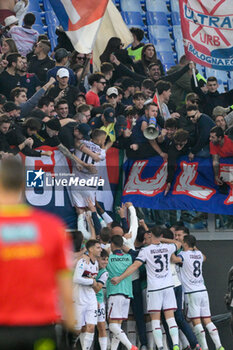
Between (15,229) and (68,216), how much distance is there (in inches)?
389

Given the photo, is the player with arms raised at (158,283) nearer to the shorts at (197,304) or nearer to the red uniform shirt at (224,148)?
the shorts at (197,304)

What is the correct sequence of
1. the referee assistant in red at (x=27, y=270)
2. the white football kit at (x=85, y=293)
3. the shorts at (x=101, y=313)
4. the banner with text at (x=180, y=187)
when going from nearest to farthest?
the referee assistant in red at (x=27, y=270)
the white football kit at (x=85, y=293)
the shorts at (x=101, y=313)
the banner with text at (x=180, y=187)

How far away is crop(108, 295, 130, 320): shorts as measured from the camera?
47.4ft

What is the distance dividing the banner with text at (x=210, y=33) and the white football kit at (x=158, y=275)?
402 centimetres

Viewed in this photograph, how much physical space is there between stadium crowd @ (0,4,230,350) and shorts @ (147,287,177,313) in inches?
0.6

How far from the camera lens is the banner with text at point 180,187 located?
636 inches

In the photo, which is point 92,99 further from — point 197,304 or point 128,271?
point 197,304

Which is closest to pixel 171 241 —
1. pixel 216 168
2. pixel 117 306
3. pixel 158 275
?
pixel 158 275

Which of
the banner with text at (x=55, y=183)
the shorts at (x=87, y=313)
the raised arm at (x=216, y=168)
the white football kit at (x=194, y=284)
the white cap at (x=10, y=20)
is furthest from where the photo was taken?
the white cap at (x=10, y=20)

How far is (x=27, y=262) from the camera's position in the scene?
525 centimetres

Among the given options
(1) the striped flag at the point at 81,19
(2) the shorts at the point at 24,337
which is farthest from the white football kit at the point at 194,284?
(2) the shorts at the point at 24,337

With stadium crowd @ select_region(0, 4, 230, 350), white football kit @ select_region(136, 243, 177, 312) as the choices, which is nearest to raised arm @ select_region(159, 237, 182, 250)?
stadium crowd @ select_region(0, 4, 230, 350)

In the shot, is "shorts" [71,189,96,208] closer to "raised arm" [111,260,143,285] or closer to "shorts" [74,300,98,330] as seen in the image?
"raised arm" [111,260,143,285]

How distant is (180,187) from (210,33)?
303 cm
